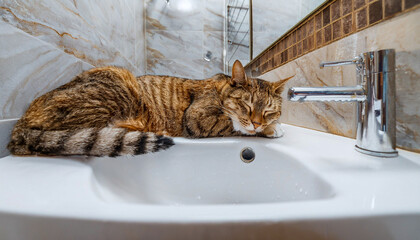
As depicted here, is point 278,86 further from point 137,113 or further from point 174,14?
point 174,14

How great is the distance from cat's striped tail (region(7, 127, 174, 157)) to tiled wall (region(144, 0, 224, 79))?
2.08 metres

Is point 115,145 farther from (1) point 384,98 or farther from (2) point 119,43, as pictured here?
(2) point 119,43

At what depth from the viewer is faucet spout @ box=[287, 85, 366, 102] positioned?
0.49 meters

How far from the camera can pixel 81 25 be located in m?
0.95

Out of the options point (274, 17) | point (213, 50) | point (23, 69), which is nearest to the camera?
point (23, 69)

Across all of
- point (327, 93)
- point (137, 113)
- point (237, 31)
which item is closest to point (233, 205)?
point (327, 93)

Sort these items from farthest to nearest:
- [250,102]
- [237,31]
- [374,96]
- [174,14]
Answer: [174,14], [237,31], [250,102], [374,96]

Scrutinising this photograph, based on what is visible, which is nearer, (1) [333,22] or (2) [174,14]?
(1) [333,22]

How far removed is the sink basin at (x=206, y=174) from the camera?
558mm

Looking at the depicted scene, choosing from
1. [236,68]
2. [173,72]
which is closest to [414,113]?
[236,68]

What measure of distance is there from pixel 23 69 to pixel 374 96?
40.8 inches

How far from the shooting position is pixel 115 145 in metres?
0.53

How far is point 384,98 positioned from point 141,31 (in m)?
2.46

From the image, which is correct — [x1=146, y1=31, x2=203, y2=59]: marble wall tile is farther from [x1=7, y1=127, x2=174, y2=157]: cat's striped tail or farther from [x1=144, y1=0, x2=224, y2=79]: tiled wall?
[x1=7, y1=127, x2=174, y2=157]: cat's striped tail
